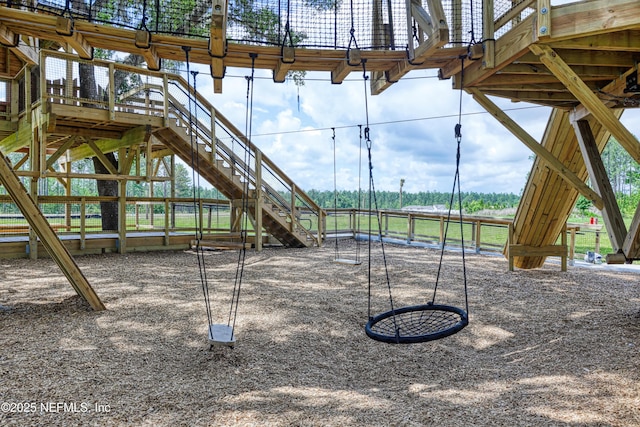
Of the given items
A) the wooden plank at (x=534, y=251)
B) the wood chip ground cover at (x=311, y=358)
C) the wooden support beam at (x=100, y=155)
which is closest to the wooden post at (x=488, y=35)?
the wood chip ground cover at (x=311, y=358)

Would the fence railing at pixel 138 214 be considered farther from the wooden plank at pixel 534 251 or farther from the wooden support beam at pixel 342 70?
the wooden plank at pixel 534 251

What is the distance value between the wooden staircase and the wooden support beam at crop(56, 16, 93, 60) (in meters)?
5.78

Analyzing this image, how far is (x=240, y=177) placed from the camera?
1127 cm

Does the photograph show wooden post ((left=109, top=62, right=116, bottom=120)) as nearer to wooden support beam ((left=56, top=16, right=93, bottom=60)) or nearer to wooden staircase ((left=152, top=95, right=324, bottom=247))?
wooden staircase ((left=152, top=95, right=324, bottom=247))

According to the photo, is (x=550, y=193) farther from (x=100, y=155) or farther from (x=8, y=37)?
(x=100, y=155)

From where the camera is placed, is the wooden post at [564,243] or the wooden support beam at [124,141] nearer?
the wooden post at [564,243]

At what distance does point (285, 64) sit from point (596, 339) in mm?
4125

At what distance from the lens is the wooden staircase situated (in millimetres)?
10398

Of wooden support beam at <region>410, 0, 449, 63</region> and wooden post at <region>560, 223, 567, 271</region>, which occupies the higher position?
wooden support beam at <region>410, 0, 449, 63</region>

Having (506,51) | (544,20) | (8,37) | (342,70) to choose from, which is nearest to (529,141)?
(506,51)

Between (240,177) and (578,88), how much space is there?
27.8ft

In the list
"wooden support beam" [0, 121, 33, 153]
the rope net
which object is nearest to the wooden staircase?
"wooden support beam" [0, 121, 33, 153]

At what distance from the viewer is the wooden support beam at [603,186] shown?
4.92 m

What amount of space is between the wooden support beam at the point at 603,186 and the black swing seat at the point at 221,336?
4.18 m
